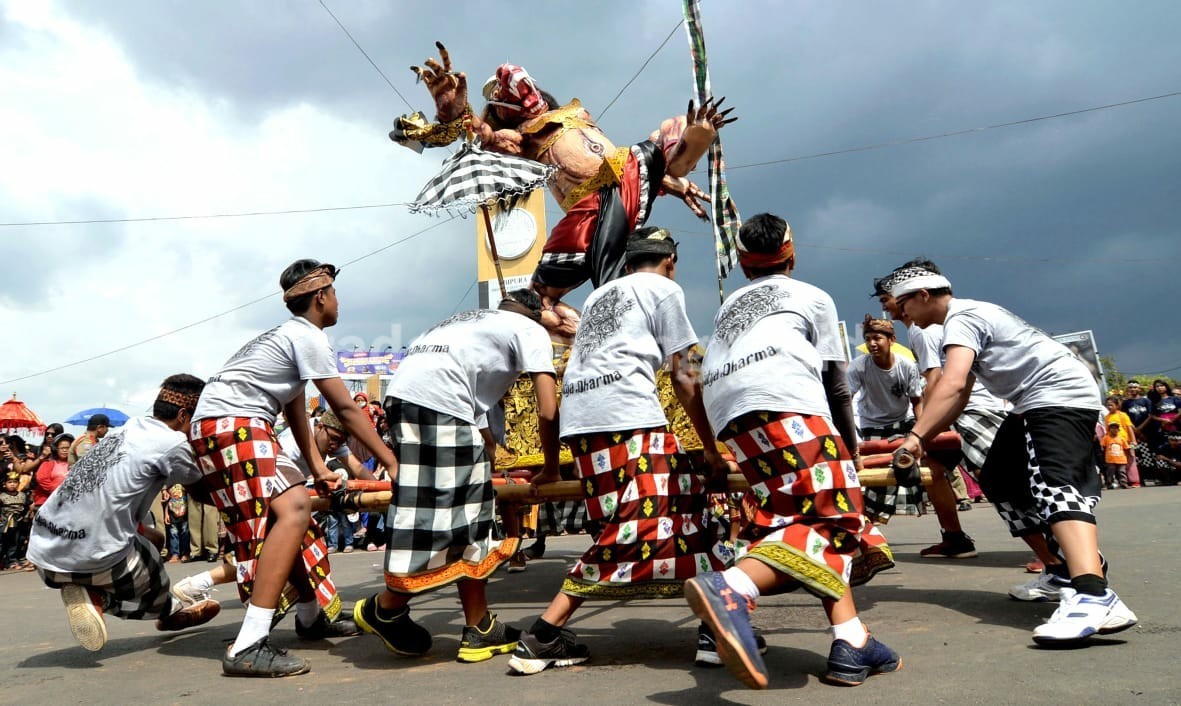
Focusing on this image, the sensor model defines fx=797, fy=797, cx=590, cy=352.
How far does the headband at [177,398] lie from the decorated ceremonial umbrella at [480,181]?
1886mm

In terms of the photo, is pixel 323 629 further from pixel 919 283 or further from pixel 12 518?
pixel 12 518

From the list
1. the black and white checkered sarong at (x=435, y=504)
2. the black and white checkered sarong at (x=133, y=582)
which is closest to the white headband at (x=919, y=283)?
the black and white checkered sarong at (x=435, y=504)

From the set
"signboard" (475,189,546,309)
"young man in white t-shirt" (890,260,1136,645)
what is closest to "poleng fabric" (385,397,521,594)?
"young man in white t-shirt" (890,260,1136,645)

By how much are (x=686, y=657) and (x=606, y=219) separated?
234cm

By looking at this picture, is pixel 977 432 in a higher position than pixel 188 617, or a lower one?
higher

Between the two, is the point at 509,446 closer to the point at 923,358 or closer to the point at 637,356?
the point at 637,356

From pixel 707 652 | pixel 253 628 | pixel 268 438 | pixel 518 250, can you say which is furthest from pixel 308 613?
pixel 518 250

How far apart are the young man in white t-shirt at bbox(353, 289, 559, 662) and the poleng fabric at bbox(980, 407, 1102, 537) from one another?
6.22 feet

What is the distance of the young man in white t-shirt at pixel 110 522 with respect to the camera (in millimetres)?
3633

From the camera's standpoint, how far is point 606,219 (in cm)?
436

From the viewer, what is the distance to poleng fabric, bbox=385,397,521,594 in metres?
3.10

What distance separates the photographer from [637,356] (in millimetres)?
3029

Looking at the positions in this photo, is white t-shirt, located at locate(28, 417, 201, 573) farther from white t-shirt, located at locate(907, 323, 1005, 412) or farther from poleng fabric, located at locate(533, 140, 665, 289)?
white t-shirt, located at locate(907, 323, 1005, 412)

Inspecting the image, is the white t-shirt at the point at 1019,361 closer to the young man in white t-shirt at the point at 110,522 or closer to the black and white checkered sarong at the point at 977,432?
the black and white checkered sarong at the point at 977,432
